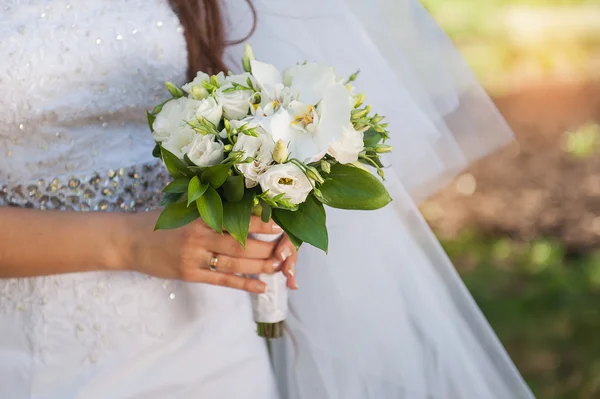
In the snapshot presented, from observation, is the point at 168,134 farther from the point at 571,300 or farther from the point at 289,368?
the point at 571,300

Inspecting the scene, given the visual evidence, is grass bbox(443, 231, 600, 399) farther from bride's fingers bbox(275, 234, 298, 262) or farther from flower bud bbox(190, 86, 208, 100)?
flower bud bbox(190, 86, 208, 100)

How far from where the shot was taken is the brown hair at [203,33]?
1292 mm

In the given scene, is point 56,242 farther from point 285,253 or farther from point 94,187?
point 285,253

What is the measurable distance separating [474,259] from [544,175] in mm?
835

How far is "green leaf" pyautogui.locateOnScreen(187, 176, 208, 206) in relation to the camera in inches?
35.8

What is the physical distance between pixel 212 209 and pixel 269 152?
11 centimetres

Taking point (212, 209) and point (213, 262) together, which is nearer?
point (212, 209)

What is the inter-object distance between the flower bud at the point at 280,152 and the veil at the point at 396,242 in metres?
0.40

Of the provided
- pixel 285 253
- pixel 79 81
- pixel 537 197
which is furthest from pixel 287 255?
pixel 537 197

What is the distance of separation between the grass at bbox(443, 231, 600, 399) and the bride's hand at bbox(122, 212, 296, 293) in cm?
209

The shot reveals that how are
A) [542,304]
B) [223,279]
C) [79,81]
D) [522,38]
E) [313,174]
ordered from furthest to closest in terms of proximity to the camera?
[522,38]
[542,304]
[79,81]
[223,279]
[313,174]

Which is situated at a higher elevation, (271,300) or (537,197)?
(271,300)

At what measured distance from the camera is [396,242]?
1.27 meters

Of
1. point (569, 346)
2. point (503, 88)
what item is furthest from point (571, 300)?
point (503, 88)
